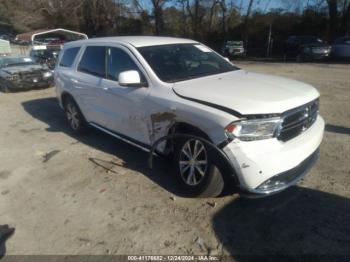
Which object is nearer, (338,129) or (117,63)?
(117,63)

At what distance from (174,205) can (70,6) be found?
128ft

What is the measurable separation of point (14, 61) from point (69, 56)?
8627 millimetres

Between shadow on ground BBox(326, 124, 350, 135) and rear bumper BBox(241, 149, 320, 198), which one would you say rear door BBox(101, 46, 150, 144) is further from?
shadow on ground BBox(326, 124, 350, 135)

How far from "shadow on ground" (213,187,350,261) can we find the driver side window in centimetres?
226

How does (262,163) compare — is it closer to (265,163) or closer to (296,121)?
(265,163)

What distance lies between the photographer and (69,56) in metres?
6.53

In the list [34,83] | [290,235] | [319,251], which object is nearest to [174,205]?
[290,235]

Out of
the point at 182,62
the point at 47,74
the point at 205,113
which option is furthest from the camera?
the point at 47,74

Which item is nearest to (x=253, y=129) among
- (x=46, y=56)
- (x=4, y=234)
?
(x=4, y=234)

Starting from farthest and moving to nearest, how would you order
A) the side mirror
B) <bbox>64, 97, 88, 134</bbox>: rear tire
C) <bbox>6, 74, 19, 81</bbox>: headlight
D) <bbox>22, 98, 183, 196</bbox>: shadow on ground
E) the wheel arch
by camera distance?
1. <bbox>6, 74, 19, 81</bbox>: headlight
2. the wheel arch
3. <bbox>64, 97, 88, 134</bbox>: rear tire
4. <bbox>22, 98, 183, 196</bbox>: shadow on ground
5. the side mirror

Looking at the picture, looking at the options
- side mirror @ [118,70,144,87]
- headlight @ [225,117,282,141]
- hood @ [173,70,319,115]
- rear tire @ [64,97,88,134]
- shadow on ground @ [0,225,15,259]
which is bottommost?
shadow on ground @ [0,225,15,259]

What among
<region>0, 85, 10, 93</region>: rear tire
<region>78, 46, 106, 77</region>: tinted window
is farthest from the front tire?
<region>0, 85, 10, 93</region>: rear tire

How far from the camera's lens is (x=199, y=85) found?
12.9 feet

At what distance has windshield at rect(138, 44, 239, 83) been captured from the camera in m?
4.32
